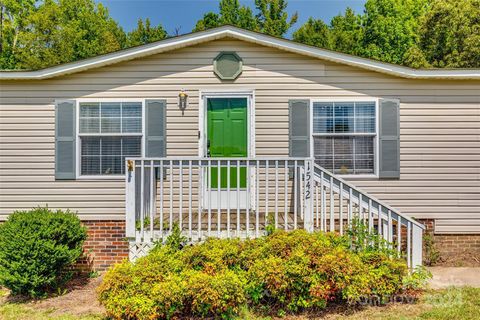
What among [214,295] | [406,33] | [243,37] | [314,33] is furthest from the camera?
[406,33]

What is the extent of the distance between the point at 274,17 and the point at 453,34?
815cm

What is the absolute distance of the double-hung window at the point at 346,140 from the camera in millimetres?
5875

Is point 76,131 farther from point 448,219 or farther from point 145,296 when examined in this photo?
point 448,219

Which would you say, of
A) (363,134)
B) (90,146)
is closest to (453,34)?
(363,134)

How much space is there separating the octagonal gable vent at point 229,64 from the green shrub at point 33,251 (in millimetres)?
3427

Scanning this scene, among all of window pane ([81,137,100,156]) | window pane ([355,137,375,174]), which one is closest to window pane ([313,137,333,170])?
window pane ([355,137,375,174])

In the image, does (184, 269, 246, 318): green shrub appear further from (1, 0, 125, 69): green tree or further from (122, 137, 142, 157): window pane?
(1, 0, 125, 69): green tree

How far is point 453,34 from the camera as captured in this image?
46.2 ft

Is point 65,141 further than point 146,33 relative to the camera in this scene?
No

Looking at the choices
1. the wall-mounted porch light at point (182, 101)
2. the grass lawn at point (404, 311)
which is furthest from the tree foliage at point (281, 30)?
the grass lawn at point (404, 311)

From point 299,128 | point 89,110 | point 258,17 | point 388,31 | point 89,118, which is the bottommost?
point 299,128

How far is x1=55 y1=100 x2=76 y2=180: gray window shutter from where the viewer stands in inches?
227

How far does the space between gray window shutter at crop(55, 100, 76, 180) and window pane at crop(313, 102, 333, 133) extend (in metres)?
4.11

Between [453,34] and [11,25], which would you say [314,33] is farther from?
[11,25]
